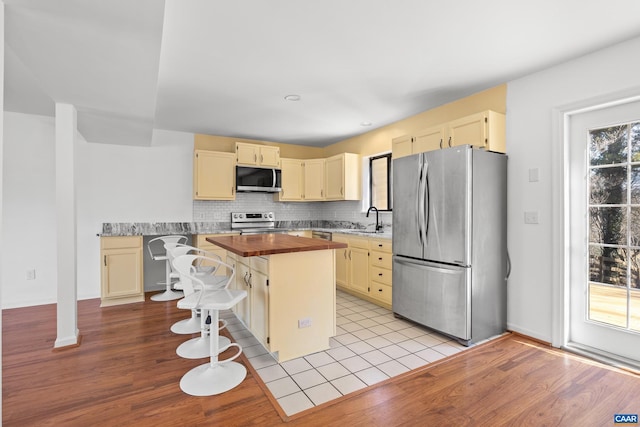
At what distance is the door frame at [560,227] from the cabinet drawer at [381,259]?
5.13 ft

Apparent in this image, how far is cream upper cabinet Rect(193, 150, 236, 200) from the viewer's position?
476 centimetres

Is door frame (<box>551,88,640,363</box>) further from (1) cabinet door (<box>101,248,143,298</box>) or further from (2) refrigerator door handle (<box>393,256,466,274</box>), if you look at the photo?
(1) cabinet door (<box>101,248,143,298</box>)

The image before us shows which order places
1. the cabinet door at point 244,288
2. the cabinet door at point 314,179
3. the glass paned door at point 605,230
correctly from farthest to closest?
the cabinet door at point 314,179 → the cabinet door at point 244,288 → the glass paned door at point 605,230

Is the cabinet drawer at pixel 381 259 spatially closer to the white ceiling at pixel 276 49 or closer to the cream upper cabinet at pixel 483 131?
the cream upper cabinet at pixel 483 131

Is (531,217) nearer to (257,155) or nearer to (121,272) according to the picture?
(257,155)

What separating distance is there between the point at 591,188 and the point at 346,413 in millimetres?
2647

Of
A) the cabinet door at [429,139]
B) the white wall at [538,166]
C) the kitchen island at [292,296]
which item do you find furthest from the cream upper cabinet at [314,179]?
the white wall at [538,166]

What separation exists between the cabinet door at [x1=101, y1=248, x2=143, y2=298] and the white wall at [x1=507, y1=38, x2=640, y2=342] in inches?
170

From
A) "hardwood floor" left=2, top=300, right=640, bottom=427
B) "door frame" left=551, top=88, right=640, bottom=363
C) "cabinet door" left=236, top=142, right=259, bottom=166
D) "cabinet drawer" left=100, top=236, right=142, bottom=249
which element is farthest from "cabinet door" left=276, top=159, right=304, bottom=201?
"door frame" left=551, top=88, right=640, bottom=363

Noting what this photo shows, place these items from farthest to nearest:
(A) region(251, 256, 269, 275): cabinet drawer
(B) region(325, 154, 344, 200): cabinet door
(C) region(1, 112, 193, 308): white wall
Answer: (B) region(325, 154, 344, 200): cabinet door → (C) region(1, 112, 193, 308): white wall → (A) region(251, 256, 269, 275): cabinet drawer

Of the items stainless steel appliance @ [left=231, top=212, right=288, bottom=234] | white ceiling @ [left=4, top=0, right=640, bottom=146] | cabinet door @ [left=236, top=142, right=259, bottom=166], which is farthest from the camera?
stainless steel appliance @ [left=231, top=212, right=288, bottom=234]

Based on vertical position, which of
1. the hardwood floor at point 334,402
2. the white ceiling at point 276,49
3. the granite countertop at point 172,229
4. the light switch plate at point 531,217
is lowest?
the hardwood floor at point 334,402

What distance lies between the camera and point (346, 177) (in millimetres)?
5066

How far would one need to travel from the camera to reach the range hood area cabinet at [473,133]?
300 cm
